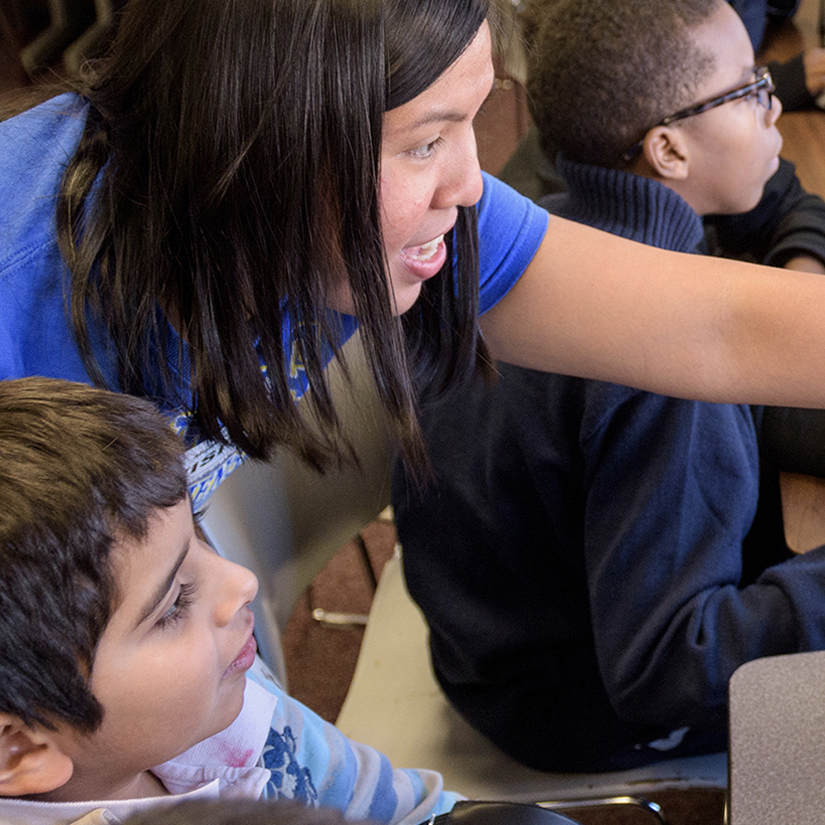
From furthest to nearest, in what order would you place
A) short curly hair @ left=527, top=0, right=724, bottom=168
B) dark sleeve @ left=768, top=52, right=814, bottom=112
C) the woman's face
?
dark sleeve @ left=768, top=52, right=814, bottom=112
short curly hair @ left=527, top=0, right=724, bottom=168
the woman's face

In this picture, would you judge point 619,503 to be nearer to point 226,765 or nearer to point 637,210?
point 637,210

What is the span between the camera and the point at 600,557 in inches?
36.3

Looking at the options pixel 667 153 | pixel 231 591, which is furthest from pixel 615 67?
pixel 231 591

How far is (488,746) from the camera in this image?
103 centimetres

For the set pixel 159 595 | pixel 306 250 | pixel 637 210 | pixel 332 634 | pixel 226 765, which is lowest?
pixel 332 634

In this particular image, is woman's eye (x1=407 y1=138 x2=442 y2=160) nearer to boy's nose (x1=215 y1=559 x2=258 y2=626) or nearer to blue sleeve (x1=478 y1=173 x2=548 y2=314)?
blue sleeve (x1=478 y1=173 x2=548 y2=314)

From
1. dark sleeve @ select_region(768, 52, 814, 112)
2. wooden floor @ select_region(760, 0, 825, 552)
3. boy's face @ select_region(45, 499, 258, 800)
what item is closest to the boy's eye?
boy's face @ select_region(45, 499, 258, 800)

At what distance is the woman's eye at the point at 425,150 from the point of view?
65cm

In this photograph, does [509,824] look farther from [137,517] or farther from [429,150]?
[429,150]

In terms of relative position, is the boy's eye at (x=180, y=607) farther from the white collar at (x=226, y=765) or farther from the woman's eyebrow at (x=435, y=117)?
the woman's eyebrow at (x=435, y=117)

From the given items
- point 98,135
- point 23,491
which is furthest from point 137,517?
point 98,135

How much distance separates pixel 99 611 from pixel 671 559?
0.54m

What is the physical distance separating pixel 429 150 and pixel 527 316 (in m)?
0.24

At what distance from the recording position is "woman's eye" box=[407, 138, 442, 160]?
0.65 metres
